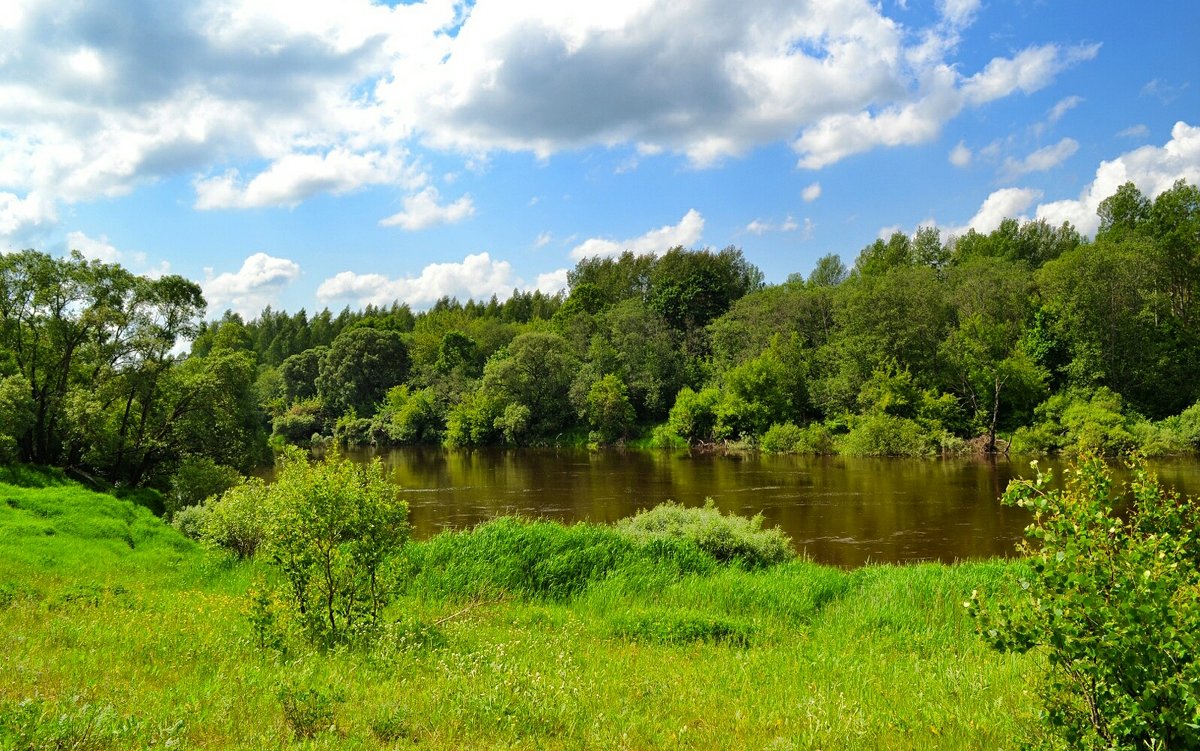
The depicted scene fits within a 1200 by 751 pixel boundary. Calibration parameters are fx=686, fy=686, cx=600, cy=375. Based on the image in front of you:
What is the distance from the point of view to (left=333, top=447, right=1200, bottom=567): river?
2405cm

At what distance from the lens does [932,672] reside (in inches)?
335

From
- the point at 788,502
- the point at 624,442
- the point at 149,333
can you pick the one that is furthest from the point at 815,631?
the point at 624,442

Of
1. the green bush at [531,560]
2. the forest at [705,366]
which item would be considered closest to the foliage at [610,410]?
the forest at [705,366]

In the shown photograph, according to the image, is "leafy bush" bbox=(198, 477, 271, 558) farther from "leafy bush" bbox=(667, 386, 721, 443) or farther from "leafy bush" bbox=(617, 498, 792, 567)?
"leafy bush" bbox=(667, 386, 721, 443)

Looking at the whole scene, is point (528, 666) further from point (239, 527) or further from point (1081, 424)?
point (1081, 424)

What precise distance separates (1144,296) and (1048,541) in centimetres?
5613

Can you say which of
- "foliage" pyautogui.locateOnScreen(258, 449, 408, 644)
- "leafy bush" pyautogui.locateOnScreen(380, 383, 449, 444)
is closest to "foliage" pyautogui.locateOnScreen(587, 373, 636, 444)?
"leafy bush" pyautogui.locateOnScreen(380, 383, 449, 444)

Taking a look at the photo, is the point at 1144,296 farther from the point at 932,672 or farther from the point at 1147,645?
the point at 1147,645

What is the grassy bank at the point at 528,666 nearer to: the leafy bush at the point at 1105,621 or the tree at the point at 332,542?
the tree at the point at 332,542

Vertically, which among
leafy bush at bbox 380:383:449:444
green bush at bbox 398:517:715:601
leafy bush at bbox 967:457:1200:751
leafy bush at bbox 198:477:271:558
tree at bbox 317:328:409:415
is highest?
tree at bbox 317:328:409:415

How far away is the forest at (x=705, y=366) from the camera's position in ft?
98.1

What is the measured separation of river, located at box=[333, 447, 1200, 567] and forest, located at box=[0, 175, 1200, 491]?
5070 millimetres

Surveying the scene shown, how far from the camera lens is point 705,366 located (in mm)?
71312

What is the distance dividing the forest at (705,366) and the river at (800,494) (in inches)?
200
